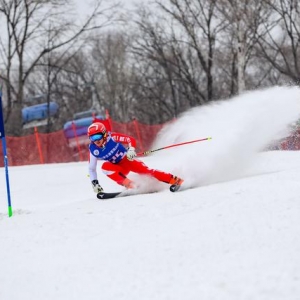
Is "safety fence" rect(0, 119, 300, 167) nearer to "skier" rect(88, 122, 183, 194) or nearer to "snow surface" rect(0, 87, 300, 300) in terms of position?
"skier" rect(88, 122, 183, 194)

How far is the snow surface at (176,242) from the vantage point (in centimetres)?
426

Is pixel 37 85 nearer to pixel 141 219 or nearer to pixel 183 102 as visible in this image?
pixel 183 102

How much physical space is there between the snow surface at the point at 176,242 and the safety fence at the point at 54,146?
1090cm

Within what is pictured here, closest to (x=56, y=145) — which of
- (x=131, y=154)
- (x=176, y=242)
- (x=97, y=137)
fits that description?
(x=97, y=137)

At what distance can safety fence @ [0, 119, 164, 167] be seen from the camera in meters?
19.4

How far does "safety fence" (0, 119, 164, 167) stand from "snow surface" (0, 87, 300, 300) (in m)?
10.9

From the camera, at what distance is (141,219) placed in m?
6.38

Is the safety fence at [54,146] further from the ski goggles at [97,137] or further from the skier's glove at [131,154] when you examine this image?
the skier's glove at [131,154]

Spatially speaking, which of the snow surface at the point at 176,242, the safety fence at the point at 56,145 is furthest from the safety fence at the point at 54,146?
the snow surface at the point at 176,242

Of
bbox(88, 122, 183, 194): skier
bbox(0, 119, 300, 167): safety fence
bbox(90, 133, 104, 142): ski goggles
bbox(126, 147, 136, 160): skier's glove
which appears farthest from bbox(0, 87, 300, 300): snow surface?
bbox(0, 119, 300, 167): safety fence

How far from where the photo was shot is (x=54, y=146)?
20031 millimetres

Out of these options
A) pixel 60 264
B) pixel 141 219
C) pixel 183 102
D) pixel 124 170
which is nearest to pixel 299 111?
pixel 124 170

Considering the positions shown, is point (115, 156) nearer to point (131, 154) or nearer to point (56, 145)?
point (131, 154)

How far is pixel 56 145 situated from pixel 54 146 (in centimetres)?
11
